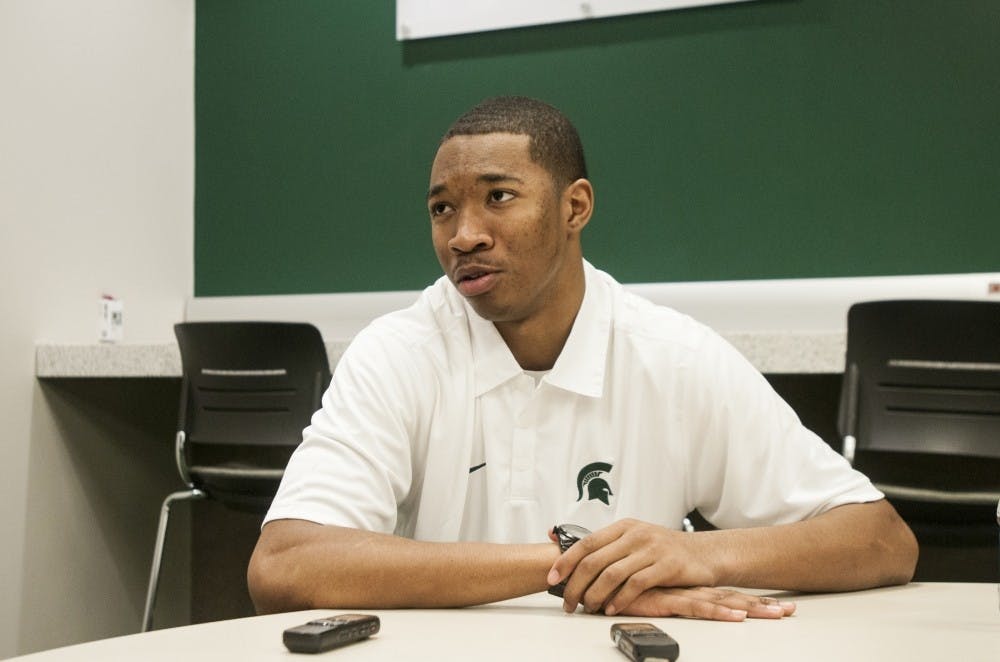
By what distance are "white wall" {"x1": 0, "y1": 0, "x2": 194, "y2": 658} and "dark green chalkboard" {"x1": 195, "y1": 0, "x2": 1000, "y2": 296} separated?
0.35m

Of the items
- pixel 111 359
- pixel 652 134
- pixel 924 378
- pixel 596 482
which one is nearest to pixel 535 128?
pixel 596 482

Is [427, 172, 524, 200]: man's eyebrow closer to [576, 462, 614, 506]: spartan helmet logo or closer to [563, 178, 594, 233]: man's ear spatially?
[563, 178, 594, 233]: man's ear

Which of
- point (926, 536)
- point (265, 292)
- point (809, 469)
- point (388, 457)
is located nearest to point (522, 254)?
point (388, 457)

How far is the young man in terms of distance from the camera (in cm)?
146

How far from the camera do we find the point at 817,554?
1.29 meters

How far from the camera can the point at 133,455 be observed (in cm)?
347

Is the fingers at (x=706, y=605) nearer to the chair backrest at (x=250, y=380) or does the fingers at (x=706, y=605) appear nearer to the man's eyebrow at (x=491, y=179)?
the man's eyebrow at (x=491, y=179)

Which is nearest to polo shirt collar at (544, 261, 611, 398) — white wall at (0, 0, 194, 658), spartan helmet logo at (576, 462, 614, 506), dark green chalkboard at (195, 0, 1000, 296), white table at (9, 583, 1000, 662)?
spartan helmet logo at (576, 462, 614, 506)

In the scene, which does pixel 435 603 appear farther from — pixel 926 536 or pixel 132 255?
pixel 132 255

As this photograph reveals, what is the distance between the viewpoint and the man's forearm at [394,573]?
1179 millimetres

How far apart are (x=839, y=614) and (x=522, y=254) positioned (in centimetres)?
75

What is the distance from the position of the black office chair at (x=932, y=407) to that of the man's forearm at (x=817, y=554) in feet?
3.00

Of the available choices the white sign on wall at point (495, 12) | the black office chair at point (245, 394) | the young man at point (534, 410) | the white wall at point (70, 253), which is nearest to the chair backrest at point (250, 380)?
the black office chair at point (245, 394)

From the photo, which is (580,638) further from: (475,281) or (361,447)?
(475,281)
